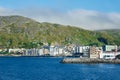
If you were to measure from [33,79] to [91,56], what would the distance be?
262ft

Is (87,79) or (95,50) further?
(95,50)

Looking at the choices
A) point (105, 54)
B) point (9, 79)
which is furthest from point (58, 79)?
point (105, 54)

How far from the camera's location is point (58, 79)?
2360 inches

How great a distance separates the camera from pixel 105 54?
147 metres

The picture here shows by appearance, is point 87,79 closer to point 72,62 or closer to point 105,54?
point 72,62

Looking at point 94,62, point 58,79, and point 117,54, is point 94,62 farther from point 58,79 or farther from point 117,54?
point 58,79

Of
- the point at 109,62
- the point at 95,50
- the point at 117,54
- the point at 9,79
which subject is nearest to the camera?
the point at 9,79

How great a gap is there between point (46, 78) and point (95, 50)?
7787cm

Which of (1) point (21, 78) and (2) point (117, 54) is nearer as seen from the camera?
(1) point (21, 78)

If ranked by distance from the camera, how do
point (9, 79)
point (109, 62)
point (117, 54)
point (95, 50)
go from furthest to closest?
point (117, 54) < point (95, 50) < point (109, 62) < point (9, 79)

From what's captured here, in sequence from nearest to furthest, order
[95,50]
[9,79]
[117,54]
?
[9,79]
[95,50]
[117,54]

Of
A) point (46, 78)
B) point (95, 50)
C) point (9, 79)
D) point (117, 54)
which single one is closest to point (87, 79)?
point (46, 78)

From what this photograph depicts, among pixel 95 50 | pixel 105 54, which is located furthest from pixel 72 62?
pixel 105 54

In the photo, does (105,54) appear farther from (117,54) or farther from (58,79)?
(58,79)
